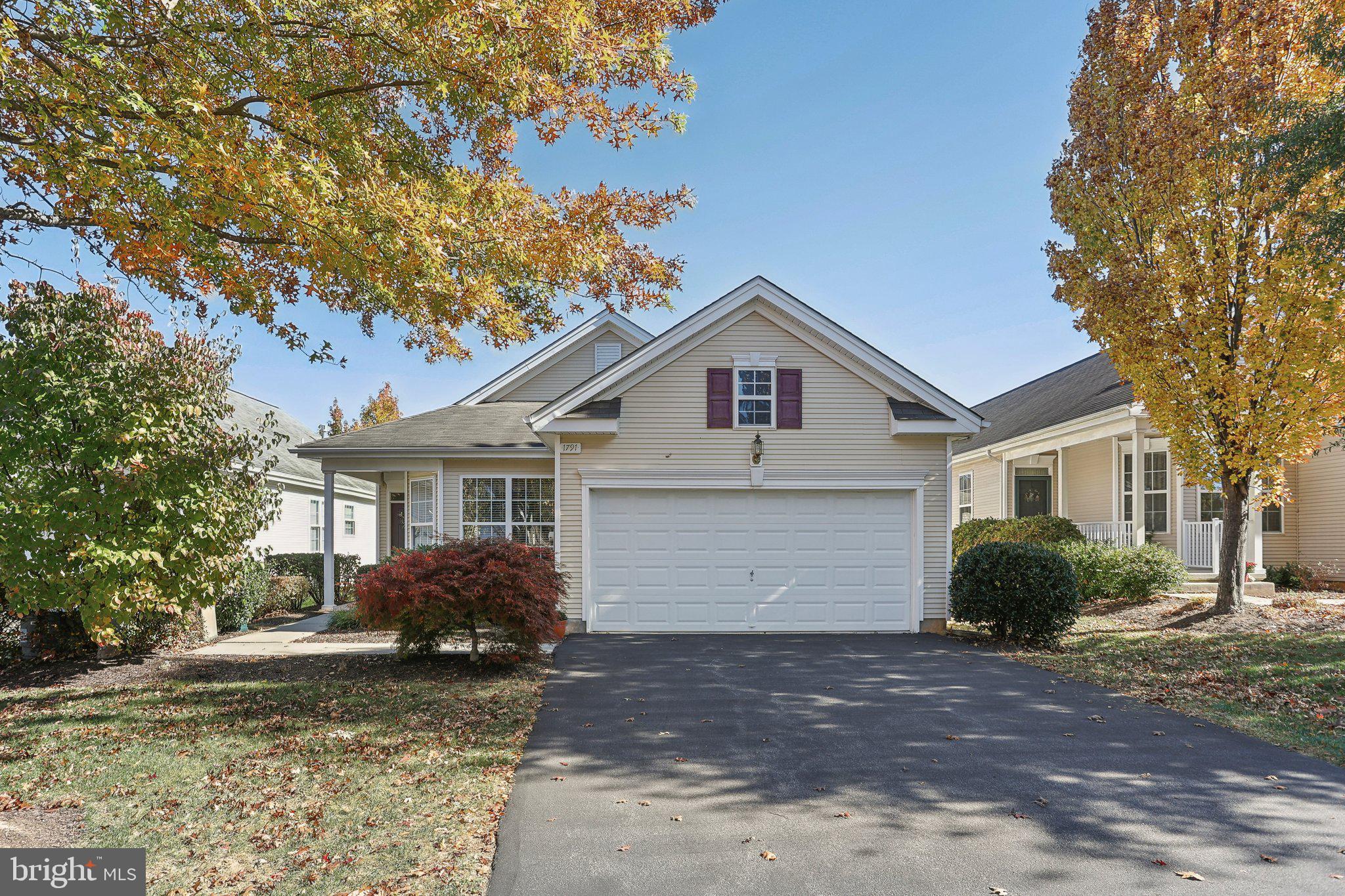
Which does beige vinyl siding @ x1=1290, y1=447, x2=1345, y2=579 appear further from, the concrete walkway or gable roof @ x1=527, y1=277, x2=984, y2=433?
the concrete walkway

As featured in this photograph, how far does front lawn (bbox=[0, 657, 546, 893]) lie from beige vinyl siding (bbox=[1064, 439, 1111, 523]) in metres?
16.1

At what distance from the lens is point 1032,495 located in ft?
73.3

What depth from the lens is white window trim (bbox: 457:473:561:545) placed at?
48.8 feet

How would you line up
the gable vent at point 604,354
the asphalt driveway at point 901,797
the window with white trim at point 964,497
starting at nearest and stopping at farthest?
the asphalt driveway at point 901,797, the gable vent at point 604,354, the window with white trim at point 964,497

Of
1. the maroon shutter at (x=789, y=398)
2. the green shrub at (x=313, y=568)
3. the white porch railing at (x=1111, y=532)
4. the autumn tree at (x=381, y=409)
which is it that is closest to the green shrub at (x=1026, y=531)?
the white porch railing at (x=1111, y=532)

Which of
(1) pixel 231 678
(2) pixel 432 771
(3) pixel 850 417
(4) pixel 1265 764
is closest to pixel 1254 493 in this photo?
(3) pixel 850 417

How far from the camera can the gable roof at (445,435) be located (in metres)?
14.6

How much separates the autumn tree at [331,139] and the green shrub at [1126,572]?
38.0ft

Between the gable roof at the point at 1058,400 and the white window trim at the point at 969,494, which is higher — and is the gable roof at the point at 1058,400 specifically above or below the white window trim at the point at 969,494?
above

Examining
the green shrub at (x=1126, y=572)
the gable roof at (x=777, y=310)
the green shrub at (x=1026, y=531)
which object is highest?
the gable roof at (x=777, y=310)

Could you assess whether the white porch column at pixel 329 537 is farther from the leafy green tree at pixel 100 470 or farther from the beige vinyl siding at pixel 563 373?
the leafy green tree at pixel 100 470

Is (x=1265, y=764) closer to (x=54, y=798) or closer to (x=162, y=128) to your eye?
(x=54, y=798)

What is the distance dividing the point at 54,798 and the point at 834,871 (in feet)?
17.7

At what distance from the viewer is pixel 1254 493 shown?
1390cm
